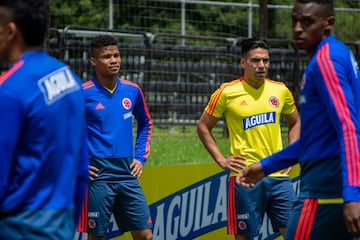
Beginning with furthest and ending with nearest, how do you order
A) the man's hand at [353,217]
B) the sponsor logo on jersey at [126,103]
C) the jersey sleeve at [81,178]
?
1. the sponsor logo on jersey at [126,103]
2. the man's hand at [353,217]
3. the jersey sleeve at [81,178]

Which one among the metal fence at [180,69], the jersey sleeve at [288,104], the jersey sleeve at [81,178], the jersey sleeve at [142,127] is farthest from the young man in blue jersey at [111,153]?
the jersey sleeve at [81,178]

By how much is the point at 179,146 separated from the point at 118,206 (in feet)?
13.6

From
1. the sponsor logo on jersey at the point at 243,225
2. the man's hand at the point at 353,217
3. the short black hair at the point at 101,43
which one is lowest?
the sponsor logo on jersey at the point at 243,225

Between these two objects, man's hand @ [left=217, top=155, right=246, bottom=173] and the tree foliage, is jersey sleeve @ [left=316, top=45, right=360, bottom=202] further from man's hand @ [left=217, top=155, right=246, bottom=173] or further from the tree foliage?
the tree foliage

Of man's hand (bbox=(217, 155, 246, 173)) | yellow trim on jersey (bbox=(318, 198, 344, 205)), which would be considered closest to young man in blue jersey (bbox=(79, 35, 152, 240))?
man's hand (bbox=(217, 155, 246, 173))

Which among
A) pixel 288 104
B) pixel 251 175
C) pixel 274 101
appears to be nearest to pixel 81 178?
pixel 251 175

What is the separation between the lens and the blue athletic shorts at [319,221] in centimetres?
496

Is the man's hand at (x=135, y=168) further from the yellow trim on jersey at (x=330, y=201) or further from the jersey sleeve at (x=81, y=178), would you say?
the jersey sleeve at (x=81, y=178)

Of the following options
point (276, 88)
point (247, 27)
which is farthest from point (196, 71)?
point (276, 88)

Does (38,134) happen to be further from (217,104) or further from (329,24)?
(217,104)

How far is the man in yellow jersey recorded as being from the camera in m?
8.60

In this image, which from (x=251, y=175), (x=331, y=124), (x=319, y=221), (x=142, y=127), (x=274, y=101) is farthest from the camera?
(x=142, y=127)

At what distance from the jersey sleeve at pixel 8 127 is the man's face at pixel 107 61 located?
16.2 feet

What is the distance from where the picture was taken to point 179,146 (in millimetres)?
12820
